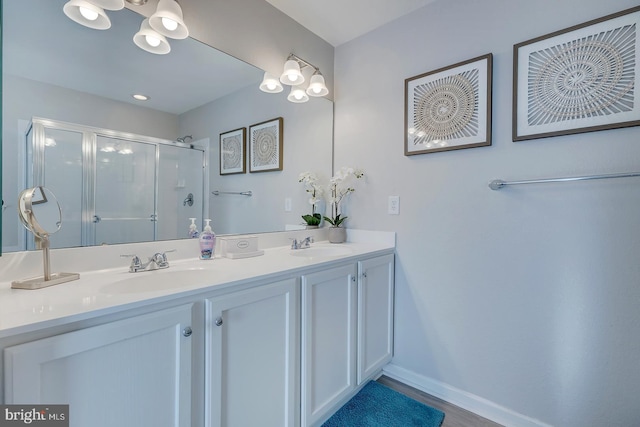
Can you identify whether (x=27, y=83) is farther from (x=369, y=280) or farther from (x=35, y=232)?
(x=369, y=280)

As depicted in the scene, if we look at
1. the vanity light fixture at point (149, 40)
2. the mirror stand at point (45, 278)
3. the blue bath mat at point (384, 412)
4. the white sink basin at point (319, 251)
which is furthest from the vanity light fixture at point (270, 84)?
the blue bath mat at point (384, 412)

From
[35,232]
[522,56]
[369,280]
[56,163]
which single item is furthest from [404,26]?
[35,232]

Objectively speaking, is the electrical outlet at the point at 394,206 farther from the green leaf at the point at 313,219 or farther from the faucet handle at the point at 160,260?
the faucet handle at the point at 160,260

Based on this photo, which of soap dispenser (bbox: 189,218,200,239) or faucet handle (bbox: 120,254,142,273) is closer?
faucet handle (bbox: 120,254,142,273)

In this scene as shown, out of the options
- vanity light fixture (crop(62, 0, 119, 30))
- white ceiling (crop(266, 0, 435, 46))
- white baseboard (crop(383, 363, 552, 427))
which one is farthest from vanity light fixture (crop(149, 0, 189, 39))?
white baseboard (crop(383, 363, 552, 427))

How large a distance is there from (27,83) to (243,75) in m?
0.93

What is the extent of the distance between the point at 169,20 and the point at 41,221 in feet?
3.06

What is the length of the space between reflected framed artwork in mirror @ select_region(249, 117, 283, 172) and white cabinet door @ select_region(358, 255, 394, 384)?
857 millimetres

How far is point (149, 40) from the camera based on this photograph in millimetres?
1257

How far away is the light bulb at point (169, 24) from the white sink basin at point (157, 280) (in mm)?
1035

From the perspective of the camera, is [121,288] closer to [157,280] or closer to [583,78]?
[157,280]

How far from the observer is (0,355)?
613 mm

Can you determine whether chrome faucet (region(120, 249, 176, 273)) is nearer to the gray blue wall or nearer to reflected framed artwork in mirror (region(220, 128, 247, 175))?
reflected framed artwork in mirror (region(220, 128, 247, 175))

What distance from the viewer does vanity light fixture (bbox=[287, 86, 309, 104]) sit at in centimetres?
191
